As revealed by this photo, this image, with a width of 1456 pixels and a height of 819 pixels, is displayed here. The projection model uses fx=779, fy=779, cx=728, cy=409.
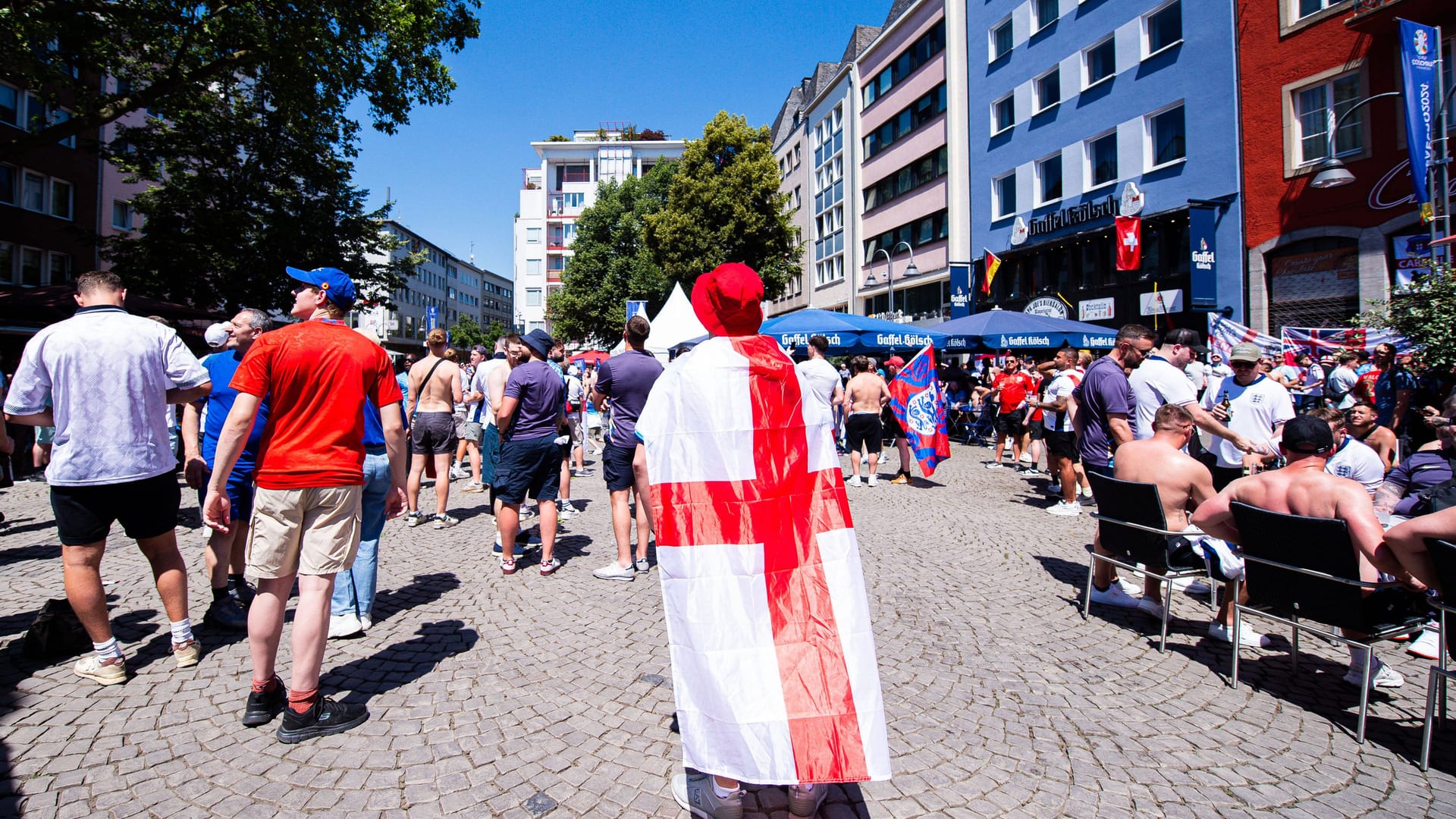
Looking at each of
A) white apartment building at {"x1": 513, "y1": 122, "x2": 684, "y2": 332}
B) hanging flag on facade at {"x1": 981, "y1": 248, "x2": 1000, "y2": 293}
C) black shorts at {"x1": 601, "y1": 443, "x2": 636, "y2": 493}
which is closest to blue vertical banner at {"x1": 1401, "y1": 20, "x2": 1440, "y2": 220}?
hanging flag on facade at {"x1": 981, "y1": 248, "x2": 1000, "y2": 293}

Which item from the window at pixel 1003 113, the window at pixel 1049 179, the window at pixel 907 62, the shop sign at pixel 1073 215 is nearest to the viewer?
the shop sign at pixel 1073 215

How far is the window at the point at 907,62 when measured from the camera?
30891mm

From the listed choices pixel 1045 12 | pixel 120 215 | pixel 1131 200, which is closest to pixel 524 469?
pixel 1131 200

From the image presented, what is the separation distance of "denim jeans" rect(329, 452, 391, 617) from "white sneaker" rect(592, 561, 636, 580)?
1650 mm

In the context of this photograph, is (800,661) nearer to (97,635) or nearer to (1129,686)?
(1129,686)

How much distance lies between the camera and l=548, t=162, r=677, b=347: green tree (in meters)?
43.9

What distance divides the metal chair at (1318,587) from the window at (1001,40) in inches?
1085

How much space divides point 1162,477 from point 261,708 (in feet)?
15.9

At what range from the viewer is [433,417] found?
7.96 m

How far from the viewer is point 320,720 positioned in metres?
3.16

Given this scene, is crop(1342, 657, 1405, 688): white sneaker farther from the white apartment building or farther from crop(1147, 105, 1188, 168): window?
the white apartment building

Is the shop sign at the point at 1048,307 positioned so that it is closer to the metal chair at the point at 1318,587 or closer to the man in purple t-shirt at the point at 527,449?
the man in purple t-shirt at the point at 527,449

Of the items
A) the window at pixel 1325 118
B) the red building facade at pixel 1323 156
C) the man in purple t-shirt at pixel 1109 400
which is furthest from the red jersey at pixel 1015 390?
the window at pixel 1325 118

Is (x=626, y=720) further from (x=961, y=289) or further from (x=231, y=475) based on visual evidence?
(x=961, y=289)
